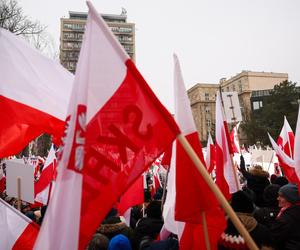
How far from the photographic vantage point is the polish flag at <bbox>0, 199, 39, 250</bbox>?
3184mm

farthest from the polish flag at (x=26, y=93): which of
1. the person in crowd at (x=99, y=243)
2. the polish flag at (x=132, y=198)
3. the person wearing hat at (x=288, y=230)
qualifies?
the person wearing hat at (x=288, y=230)

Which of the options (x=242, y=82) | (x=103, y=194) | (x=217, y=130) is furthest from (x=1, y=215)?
(x=242, y=82)

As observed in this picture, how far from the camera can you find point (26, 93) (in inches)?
136

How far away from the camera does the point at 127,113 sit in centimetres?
226

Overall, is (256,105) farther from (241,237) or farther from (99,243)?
(241,237)

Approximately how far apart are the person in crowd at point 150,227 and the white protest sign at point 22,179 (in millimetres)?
1485

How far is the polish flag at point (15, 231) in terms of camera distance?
3184 mm

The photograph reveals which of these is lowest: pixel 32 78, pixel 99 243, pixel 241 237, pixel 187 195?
pixel 99 243

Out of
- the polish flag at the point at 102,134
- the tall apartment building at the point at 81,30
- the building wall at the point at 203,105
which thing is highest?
the tall apartment building at the point at 81,30

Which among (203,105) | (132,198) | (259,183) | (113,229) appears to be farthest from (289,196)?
(203,105)

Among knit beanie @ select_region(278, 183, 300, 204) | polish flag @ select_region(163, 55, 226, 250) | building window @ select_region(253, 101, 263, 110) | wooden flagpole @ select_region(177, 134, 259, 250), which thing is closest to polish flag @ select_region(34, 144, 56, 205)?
polish flag @ select_region(163, 55, 226, 250)

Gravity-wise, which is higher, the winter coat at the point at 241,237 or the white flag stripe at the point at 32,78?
the white flag stripe at the point at 32,78

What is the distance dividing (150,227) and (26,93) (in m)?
2.08

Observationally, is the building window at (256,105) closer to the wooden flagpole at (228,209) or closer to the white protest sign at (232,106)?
the white protest sign at (232,106)
